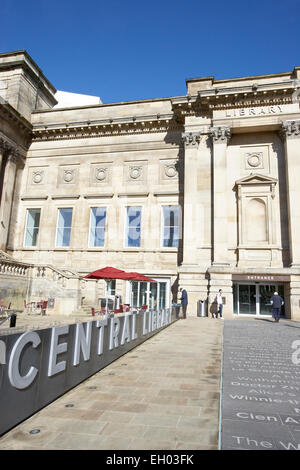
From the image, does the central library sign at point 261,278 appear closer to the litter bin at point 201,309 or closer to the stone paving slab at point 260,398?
the litter bin at point 201,309

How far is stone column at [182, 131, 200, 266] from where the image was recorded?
22359 millimetres

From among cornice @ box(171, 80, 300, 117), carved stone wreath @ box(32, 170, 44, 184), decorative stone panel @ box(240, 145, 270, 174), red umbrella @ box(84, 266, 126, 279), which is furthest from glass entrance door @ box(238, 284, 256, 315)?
carved stone wreath @ box(32, 170, 44, 184)

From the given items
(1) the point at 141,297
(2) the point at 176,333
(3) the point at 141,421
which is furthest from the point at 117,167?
(3) the point at 141,421

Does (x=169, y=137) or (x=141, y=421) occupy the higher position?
(x=169, y=137)

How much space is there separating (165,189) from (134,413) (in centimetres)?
2178

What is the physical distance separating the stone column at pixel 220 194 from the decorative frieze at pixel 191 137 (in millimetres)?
1051

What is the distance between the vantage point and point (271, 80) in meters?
23.5

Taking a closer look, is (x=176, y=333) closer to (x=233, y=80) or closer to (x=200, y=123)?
(x=200, y=123)

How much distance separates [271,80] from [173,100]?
23.8 ft

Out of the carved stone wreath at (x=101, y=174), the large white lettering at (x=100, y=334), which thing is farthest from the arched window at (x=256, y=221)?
the large white lettering at (x=100, y=334)

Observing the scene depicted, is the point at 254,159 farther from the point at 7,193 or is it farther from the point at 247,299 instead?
the point at 7,193

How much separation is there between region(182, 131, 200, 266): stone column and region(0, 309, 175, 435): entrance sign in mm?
15083

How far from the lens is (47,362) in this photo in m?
4.65
